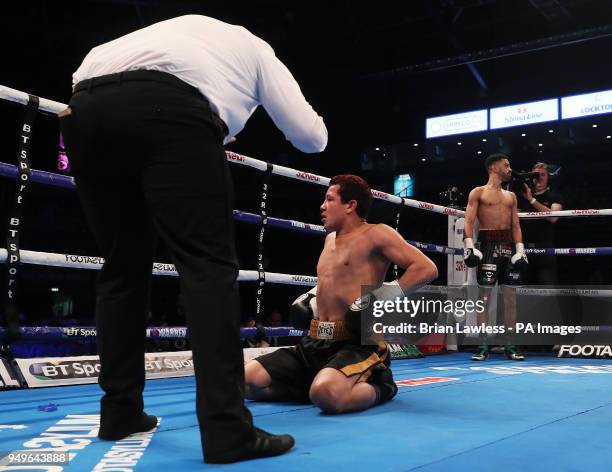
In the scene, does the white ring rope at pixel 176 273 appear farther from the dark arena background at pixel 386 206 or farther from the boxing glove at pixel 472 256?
the boxing glove at pixel 472 256

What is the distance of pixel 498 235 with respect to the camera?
5207 mm

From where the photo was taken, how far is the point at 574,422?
202cm

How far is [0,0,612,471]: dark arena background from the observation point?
70.7 inches

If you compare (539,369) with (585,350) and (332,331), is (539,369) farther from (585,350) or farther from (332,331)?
(332,331)

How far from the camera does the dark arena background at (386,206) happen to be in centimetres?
179

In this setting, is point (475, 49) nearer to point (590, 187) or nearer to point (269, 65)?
point (590, 187)

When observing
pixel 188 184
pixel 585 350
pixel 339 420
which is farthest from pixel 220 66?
pixel 585 350

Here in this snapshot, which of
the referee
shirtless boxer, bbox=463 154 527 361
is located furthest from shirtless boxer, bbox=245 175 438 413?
shirtless boxer, bbox=463 154 527 361

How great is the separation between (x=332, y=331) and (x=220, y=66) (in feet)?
4.24

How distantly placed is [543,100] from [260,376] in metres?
13.5

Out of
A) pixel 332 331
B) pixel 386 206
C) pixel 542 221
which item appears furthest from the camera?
pixel 386 206

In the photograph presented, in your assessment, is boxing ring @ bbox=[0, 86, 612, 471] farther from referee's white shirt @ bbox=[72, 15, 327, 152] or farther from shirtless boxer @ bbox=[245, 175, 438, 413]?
referee's white shirt @ bbox=[72, 15, 327, 152]

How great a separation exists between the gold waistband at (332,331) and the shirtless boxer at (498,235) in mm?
2779

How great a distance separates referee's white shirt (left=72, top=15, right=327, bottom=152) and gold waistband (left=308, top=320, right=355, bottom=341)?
1022 millimetres
